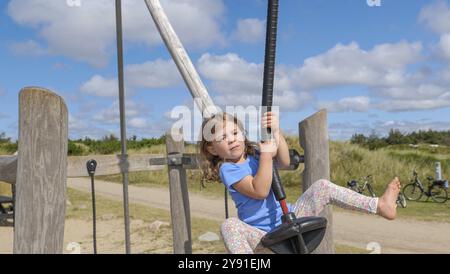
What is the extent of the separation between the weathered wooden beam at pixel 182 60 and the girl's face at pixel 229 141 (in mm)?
391

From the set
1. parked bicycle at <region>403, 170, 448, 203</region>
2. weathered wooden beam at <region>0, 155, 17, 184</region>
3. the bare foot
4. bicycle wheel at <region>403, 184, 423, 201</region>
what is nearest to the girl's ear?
the bare foot

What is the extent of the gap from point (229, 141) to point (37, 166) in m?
0.96

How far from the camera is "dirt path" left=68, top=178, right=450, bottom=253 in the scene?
23.5 feet

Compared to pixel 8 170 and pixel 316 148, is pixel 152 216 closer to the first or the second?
pixel 316 148

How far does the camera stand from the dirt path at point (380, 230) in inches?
282

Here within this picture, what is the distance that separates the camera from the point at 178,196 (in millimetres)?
3740

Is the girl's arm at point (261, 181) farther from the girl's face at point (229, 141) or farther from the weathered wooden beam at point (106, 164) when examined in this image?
the weathered wooden beam at point (106, 164)

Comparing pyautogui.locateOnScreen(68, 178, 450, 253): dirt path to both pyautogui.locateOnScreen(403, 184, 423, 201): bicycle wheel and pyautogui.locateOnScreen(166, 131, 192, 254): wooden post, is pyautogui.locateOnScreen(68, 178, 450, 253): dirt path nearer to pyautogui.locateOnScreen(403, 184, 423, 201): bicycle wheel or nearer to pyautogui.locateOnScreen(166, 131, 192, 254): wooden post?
pyautogui.locateOnScreen(166, 131, 192, 254): wooden post

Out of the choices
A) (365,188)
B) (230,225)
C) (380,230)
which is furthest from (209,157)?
(365,188)

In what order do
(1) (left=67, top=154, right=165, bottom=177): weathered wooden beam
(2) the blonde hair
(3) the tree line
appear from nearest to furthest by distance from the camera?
(2) the blonde hair → (1) (left=67, top=154, right=165, bottom=177): weathered wooden beam → (3) the tree line

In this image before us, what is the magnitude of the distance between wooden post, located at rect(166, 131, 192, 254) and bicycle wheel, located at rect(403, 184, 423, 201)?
10296mm

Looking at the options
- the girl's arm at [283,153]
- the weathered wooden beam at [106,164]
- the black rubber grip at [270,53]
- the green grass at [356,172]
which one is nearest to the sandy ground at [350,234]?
the green grass at [356,172]
